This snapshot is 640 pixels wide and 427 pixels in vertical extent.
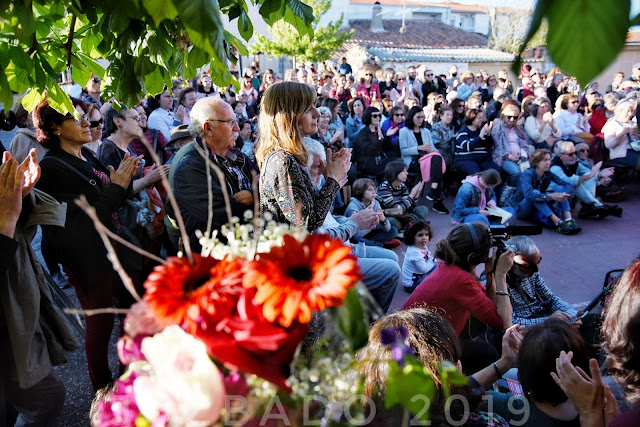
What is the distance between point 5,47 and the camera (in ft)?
4.72

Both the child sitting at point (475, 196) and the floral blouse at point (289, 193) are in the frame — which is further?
the child sitting at point (475, 196)

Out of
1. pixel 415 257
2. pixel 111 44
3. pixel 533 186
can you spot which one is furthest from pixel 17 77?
pixel 533 186

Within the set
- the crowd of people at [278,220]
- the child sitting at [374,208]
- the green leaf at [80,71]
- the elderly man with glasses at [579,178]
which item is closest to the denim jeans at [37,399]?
the crowd of people at [278,220]

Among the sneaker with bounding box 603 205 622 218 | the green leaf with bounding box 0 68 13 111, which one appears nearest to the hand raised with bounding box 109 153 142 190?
the green leaf with bounding box 0 68 13 111

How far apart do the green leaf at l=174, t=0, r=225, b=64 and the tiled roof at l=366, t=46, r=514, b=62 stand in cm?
2575

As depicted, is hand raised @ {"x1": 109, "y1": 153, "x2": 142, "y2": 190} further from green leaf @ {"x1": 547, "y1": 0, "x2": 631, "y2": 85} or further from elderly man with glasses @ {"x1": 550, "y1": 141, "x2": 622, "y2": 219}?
elderly man with glasses @ {"x1": 550, "y1": 141, "x2": 622, "y2": 219}

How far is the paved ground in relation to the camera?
113 inches

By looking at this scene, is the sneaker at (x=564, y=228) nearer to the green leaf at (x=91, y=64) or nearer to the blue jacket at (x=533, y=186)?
the blue jacket at (x=533, y=186)

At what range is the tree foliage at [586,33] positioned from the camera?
0.51 meters

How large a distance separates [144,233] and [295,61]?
70.7 ft

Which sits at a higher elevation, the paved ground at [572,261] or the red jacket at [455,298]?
the red jacket at [455,298]

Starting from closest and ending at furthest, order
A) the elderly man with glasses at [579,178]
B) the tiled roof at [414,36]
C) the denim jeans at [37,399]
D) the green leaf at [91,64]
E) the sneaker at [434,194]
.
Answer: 1. the green leaf at [91,64]
2. the denim jeans at [37,399]
3. the elderly man with glasses at [579,178]
4. the sneaker at [434,194]
5. the tiled roof at [414,36]

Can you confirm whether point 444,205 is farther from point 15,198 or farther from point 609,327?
point 15,198

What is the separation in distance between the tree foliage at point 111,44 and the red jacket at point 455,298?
5.14ft
